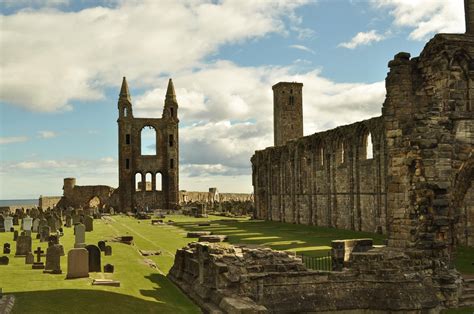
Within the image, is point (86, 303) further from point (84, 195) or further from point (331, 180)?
point (84, 195)

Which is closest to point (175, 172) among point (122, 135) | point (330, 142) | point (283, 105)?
point (122, 135)

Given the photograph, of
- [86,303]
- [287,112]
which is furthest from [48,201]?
[86,303]

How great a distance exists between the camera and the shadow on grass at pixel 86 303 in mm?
10328

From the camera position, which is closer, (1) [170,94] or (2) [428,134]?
(2) [428,134]

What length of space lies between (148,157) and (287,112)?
1639 centimetres

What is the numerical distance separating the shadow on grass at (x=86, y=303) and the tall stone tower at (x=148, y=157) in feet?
160

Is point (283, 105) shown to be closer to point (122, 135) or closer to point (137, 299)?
point (122, 135)

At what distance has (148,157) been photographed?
6175 centimetres

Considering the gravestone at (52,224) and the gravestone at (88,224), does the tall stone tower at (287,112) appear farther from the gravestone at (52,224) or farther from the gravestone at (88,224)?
the gravestone at (52,224)

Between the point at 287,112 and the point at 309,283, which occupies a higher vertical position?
the point at 287,112

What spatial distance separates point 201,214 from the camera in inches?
1870

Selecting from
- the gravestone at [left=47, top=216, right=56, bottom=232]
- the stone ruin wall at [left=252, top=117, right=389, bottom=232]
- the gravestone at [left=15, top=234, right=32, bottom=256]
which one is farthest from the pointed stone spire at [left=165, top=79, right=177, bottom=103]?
the gravestone at [left=15, top=234, right=32, bottom=256]

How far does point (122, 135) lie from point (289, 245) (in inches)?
1658

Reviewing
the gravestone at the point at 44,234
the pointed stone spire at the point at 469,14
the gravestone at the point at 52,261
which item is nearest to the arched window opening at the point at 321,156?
the pointed stone spire at the point at 469,14
